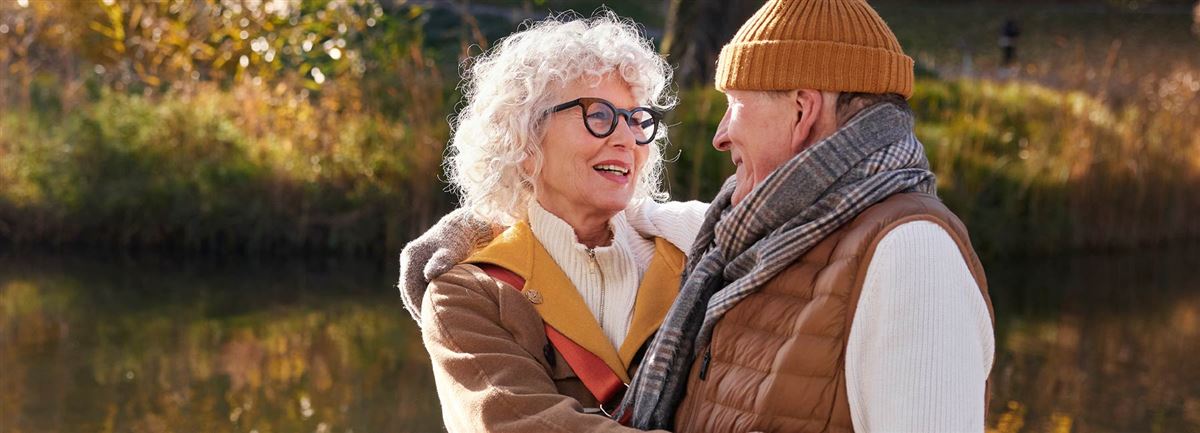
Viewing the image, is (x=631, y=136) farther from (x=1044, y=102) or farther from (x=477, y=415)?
(x=1044, y=102)

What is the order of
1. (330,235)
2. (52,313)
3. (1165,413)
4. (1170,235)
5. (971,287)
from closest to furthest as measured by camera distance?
(971,287)
(1165,413)
(52,313)
(330,235)
(1170,235)

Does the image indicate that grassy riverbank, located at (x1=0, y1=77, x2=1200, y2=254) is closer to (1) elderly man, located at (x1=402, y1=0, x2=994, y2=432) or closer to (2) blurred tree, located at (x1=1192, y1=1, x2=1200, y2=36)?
(1) elderly man, located at (x1=402, y1=0, x2=994, y2=432)

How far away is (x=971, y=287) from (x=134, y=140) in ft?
27.5

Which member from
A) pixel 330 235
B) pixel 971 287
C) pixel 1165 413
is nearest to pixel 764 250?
pixel 971 287

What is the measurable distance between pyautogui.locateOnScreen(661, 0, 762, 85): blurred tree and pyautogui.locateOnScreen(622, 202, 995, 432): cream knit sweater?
913 cm

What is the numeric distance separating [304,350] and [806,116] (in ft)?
16.1

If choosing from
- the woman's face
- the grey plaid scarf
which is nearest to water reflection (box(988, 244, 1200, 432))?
the woman's face

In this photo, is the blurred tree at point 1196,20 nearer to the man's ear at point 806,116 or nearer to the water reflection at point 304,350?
the water reflection at point 304,350

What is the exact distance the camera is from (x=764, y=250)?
2.19 meters

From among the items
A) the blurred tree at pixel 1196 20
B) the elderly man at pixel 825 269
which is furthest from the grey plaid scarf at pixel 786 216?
the blurred tree at pixel 1196 20

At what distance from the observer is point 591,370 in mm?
2641

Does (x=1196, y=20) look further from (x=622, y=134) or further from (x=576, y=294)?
(x=576, y=294)

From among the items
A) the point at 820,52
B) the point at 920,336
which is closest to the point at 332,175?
the point at 820,52

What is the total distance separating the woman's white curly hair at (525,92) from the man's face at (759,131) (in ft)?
1.87
